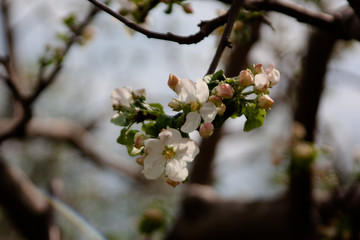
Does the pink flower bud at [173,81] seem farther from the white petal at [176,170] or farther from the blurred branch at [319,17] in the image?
the blurred branch at [319,17]

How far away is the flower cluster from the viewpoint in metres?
0.78

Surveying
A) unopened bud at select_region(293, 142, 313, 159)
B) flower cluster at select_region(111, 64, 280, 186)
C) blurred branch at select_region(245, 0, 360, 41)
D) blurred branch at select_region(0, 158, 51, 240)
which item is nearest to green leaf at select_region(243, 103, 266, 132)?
flower cluster at select_region(111, 64, 280, 186)

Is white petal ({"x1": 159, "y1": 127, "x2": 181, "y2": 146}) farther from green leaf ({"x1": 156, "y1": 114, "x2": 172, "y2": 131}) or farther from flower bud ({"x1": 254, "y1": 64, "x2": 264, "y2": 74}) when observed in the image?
flower bud ({"x1": 254, "y1": 64, "x2": 264, "y2": 74})

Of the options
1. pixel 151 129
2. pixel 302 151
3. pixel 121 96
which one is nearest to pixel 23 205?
pixel 302 151

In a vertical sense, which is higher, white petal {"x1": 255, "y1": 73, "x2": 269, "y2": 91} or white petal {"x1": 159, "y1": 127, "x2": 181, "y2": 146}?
white petal {"x1": 255, "y1": 73, "x2": 269, "y2": 91}

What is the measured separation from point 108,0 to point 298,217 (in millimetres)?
2026

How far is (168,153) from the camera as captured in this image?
2.64 ft

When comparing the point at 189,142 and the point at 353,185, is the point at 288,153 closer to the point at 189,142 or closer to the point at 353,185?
the point at 353,185

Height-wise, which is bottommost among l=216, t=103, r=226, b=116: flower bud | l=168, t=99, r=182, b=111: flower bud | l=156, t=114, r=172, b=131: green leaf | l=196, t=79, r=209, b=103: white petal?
l=156, t=114, r=172, b=131: green leaf

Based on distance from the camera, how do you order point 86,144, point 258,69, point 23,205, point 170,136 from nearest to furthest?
point 170,136
point 258,69
point 23,205
point 86,144

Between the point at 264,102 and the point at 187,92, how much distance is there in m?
0.18

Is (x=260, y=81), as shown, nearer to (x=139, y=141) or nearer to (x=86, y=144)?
(x=139, y=141)

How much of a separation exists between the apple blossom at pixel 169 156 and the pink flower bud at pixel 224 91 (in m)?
0.12

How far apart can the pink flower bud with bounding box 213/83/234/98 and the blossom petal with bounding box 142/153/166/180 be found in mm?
191
